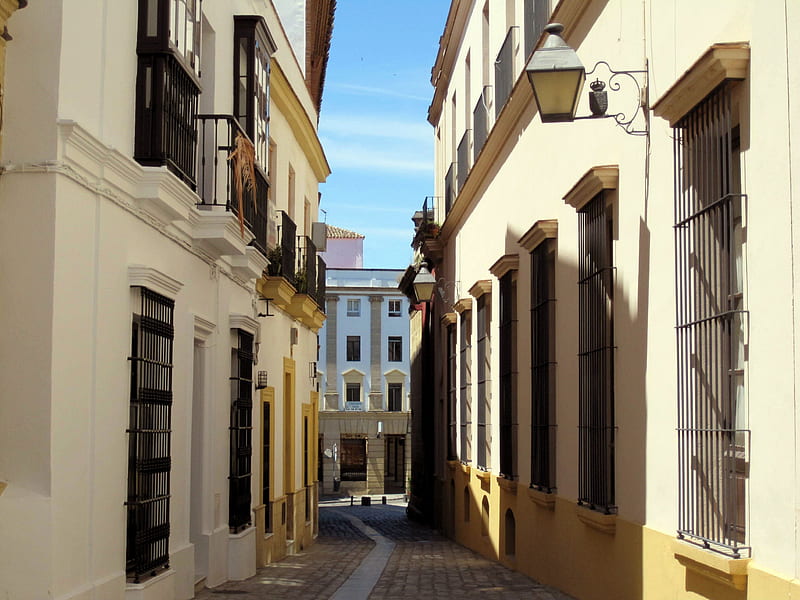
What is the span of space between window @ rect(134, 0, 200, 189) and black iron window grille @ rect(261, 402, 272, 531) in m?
7.00

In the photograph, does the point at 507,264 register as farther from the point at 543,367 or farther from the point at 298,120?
the point at 298,120

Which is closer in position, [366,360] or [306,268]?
[306,268]

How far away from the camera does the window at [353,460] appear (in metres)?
59.4

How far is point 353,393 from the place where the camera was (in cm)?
6141

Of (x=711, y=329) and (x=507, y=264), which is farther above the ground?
(x=507, y=264)

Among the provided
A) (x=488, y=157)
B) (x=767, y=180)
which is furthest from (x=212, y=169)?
(x=767, y=180)

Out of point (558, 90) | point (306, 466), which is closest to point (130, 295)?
point (558, 90)

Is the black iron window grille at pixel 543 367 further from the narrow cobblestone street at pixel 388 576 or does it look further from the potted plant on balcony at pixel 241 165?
the potted plant on balcony at pixel 241 165

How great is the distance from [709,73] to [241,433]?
9.06m

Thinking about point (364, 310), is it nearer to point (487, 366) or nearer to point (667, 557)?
point (487, 366)

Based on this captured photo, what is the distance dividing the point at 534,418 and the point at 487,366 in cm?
455

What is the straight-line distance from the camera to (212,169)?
1225 cm

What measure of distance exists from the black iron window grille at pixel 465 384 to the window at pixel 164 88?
10118 millimetres

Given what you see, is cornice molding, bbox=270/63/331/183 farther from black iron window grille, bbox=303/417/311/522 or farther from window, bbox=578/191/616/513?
window, bbox=578/191/616/513
